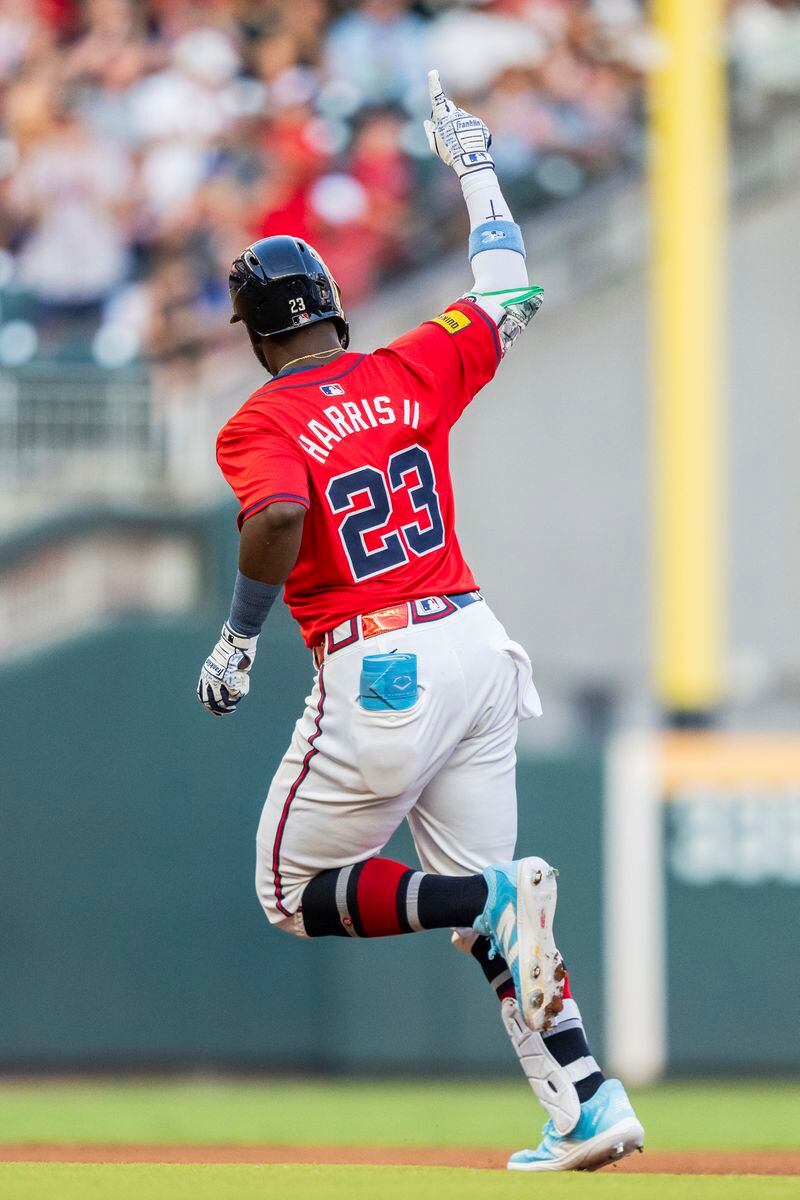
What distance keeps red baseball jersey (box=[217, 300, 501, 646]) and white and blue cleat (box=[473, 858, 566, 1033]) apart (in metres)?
0.68

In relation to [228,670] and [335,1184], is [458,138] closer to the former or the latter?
[228,670]

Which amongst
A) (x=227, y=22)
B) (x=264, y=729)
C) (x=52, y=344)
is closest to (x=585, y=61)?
(x=227, y=22)

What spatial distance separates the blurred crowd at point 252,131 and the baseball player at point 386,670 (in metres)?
4.55

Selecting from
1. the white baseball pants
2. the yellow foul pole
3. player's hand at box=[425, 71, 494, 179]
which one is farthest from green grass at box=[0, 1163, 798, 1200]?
the yellow foul pole

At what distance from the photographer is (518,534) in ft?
29.9

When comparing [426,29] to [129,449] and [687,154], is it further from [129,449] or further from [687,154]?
[129,449]

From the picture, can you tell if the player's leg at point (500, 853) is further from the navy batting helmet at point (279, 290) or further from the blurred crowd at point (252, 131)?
the blurred crowd at point (252, 131)

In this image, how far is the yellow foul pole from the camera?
8469 mm

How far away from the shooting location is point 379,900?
4.02 m

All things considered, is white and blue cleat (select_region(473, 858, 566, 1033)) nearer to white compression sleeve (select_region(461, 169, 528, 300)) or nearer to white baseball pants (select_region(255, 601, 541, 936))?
white baseball pants (select_region(255, 601, 541, 936))

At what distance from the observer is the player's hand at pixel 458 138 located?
14.9ft

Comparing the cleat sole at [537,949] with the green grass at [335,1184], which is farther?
the cleat sole at [537,949]

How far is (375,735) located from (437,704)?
15cm

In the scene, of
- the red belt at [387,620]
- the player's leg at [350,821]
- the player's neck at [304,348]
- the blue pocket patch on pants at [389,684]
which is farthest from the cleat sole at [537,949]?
the player's neck at [304,348]
